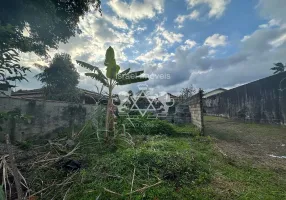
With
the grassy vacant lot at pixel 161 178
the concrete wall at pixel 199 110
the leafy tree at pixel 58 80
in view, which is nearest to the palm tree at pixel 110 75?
the grassy vacant lot at pixel 161 178

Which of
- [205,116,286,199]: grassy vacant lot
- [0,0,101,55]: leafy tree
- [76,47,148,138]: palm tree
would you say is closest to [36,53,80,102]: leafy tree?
[0,0,101,55]: leafy tree

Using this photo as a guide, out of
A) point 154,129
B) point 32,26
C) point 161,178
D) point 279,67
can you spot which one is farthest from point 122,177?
point 279,67

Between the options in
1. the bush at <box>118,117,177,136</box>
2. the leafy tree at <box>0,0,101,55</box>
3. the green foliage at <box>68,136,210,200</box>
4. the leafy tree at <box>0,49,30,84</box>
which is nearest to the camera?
the green foliage at <box>68,136,210,200</box>

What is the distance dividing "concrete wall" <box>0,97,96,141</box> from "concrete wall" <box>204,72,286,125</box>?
8.70 meters

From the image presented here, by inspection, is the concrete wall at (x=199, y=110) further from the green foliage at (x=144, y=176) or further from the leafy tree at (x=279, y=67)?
the leafy tree at (x=279, y=67)

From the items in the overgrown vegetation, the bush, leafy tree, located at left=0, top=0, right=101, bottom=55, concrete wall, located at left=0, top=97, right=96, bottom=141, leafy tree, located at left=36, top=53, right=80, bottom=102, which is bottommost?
the overgrown vegetation

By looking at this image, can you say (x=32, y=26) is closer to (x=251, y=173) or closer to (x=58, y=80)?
(x=58, y=80)

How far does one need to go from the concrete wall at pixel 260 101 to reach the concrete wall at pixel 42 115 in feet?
28.5

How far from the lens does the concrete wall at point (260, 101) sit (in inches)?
285

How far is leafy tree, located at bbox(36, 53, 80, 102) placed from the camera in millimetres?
10094

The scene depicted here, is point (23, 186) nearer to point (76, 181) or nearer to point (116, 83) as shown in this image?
point (76, 181)

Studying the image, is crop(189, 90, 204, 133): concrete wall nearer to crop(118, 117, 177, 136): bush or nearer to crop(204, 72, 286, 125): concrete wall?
crop(118, 117, 177, 136): bush

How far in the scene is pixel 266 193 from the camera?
204cm

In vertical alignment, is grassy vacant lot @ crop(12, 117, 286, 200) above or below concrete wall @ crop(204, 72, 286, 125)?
below
